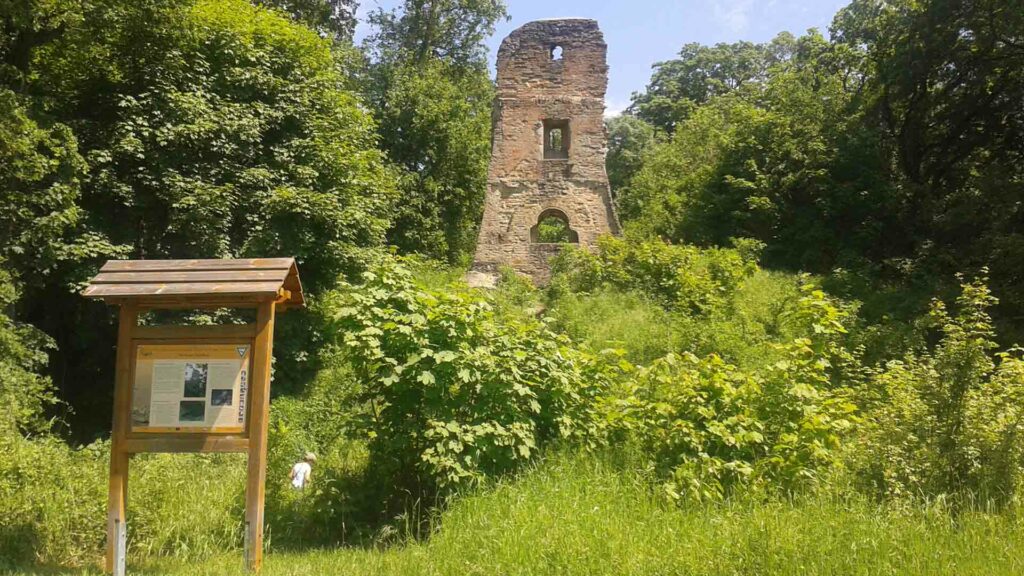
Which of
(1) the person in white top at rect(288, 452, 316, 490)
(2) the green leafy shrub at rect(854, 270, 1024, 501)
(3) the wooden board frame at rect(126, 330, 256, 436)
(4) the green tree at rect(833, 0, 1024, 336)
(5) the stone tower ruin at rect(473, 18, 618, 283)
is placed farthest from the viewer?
(5) the stone tower ruin at rect(473, 18, 618, 283)

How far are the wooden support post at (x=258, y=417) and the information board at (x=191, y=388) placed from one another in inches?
2.5

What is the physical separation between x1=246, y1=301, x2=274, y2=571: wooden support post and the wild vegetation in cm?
42

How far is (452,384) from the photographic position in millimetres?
5773

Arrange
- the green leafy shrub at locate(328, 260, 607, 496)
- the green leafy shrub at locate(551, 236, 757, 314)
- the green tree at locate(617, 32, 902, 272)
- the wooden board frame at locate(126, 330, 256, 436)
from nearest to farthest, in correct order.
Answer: the wooden board frame at locate(126, 330, 256, 436), the green leafy shrub at locate(328, 260, 607, 496), the green leafy shrub at locate(551, 236, 757, 314), the green tree at locate(617, 32, 902, 272)

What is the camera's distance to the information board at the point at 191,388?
4918mm

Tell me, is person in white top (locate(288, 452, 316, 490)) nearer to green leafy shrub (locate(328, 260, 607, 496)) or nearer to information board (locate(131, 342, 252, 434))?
green leafy shrub (locate(328, 260, 607, 496))

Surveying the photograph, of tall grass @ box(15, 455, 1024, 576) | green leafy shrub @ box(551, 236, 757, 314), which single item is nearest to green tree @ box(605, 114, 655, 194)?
green leafy shrub @ box(551, 236, 757, 314)

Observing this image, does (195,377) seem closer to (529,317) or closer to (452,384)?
(452,384)

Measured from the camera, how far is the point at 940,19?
14.1 metres

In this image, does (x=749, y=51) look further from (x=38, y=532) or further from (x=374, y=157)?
(x=38, y=532)

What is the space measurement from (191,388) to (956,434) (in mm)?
5406

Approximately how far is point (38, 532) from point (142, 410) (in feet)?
5.66

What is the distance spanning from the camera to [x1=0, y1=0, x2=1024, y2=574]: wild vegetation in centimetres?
508

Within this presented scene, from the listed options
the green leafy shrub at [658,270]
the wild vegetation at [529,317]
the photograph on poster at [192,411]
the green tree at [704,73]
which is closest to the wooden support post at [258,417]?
the photograph on poster at [192,411]
